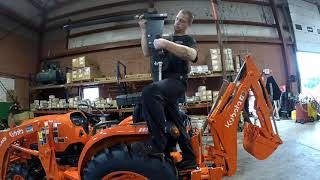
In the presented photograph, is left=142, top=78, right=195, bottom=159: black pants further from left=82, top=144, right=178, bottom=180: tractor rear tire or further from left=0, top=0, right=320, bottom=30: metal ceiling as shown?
left=0, top=0, right=320, bottom=30: metal ceiling

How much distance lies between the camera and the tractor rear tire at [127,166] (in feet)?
7.07

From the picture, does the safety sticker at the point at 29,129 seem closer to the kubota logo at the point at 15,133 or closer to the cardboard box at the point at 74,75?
the kubota logo at the point at 15,133

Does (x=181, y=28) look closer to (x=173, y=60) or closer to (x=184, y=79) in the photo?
(x=173, y=60)

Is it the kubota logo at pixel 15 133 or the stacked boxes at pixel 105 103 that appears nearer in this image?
the kubota logo at pixel 15 133

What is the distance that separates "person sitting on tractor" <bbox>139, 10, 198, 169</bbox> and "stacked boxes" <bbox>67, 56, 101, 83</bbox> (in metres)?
6.93

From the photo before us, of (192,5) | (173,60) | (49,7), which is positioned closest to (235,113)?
(173,60)

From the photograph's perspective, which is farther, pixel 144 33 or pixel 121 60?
pixel 121 60

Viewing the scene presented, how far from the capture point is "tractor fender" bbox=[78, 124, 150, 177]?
7.61ft

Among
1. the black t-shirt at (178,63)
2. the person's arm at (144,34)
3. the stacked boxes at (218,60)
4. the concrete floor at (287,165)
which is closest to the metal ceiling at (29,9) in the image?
the stacked boxes at (218,60)

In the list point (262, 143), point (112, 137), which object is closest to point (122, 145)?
point (112, 137)

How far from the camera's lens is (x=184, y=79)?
240 centimetres

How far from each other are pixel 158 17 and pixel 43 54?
33.5 feet

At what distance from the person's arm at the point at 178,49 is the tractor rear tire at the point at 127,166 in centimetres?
90

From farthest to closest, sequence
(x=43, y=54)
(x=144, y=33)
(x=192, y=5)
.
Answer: (x=43, y=54) → (x=192, y=5) → (x=144, y=33)
